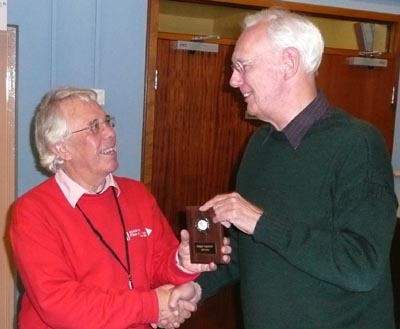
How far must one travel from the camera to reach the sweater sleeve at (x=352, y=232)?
1267mm

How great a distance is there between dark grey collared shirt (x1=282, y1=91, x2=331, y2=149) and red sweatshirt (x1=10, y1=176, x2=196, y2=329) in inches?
23.0

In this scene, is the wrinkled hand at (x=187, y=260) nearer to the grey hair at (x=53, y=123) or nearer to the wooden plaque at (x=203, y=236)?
the wooden plaque at (x=203, y=236)

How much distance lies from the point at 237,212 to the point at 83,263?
1.73 feet

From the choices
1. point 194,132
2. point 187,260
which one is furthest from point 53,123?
point 194,132

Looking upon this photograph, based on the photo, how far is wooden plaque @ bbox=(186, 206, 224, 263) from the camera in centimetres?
151

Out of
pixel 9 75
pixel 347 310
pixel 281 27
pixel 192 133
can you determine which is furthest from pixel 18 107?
pixel 347 310

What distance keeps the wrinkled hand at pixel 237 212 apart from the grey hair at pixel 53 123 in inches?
23.1

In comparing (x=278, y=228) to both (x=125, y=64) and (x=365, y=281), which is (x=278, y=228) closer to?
(x=365, y=281)

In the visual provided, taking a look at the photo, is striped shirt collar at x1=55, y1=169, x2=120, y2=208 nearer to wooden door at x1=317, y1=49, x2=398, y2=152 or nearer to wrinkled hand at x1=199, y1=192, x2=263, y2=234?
wrinkled hand at x1=199, y1=192, x2=263, y2=234

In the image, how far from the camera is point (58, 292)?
1535mm

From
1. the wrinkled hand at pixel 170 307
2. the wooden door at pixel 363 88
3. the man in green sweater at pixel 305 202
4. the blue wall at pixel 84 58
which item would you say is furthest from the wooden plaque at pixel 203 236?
the wooden door at pixel 363 88

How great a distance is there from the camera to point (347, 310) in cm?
142

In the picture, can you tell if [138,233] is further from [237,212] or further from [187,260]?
[237,212]

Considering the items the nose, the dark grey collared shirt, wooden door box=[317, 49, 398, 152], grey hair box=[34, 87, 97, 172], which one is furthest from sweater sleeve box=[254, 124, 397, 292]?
wooden door box=[317, 49, 398, 152]
